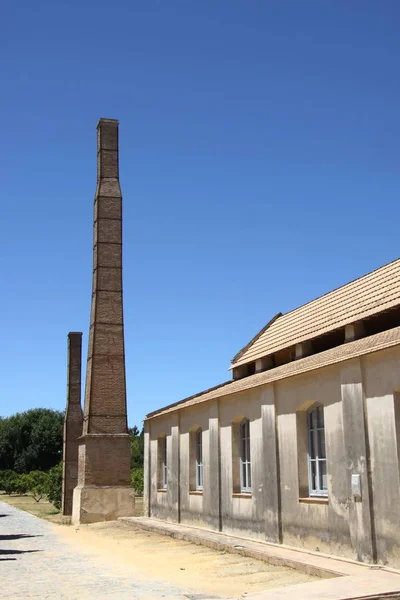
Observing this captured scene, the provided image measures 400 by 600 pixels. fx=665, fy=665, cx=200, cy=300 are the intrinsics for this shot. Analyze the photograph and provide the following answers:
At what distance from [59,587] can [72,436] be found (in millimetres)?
24814

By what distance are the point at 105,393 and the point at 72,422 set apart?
9541 millimetres

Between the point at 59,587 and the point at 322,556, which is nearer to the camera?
the point at 59,587

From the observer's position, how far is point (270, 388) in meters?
15.0

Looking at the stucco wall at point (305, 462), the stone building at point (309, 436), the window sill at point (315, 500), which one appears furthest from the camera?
the window sill at point (315, 500)

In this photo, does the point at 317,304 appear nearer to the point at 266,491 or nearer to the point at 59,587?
the point at 266,491

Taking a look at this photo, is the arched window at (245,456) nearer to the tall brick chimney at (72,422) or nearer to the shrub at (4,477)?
the tall brick chimney at (72,422)

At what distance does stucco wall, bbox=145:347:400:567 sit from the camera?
1105cm

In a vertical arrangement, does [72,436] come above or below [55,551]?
above

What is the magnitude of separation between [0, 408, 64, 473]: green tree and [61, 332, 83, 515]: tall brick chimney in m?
33.2

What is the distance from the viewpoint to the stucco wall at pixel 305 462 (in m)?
11.0

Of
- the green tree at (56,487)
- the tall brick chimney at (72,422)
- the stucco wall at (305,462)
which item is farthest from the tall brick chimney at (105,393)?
the green tree at (56,487)

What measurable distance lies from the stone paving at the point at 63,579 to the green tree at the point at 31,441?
51.5 meters

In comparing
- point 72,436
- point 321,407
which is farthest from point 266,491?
point 72,436

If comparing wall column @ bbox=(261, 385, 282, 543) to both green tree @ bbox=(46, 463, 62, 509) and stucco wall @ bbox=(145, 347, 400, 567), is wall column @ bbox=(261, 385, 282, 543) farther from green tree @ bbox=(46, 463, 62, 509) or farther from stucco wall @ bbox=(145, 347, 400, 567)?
green tree @ bbox=(46, 463, 62, 509)
